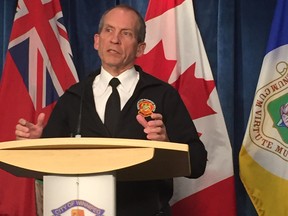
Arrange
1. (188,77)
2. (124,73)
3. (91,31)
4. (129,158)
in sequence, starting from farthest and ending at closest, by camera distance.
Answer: (91,31) < (188,77) < (124,73) < (129,158)

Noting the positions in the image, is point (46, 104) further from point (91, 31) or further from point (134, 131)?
point (134, 131)

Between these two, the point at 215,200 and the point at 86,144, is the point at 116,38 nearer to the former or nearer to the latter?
the point at 86,144

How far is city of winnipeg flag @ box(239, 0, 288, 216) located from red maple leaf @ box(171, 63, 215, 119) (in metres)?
0.23

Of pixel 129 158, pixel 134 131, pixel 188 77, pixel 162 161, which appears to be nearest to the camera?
pixel 129 158

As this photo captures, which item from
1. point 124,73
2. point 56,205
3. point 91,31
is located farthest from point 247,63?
point 56,205

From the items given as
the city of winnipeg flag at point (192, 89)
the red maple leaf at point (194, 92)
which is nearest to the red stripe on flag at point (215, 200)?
the city of winnipeg flag at point (192, 89)

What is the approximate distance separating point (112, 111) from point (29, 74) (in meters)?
1.18

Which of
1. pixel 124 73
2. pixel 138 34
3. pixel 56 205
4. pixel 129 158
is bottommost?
pixel 56 205

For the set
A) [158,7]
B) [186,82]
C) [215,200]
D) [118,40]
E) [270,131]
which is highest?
[158,7]

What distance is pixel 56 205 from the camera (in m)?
1.33

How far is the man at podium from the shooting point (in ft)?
6.00

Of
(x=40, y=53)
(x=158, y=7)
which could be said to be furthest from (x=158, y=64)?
(x=40, y=53)

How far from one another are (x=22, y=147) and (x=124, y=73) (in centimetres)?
80

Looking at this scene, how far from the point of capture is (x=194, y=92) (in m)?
3.03
